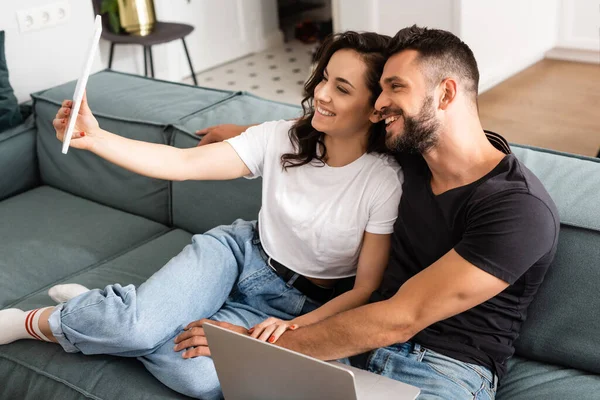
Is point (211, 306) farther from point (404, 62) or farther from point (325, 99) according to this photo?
point (404, 62)

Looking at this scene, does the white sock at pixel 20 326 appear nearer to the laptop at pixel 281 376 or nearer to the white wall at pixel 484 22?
the laptop at pixel 281 376

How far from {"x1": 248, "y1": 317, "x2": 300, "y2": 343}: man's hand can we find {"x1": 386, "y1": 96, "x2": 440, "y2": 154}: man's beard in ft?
1.49

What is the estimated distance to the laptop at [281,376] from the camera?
46.6 inches

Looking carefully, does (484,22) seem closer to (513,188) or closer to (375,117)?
(375,117)

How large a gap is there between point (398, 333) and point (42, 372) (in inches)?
32.8

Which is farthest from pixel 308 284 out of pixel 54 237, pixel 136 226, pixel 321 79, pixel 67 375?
pixel 54 237

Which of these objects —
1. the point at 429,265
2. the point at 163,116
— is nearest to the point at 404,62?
the point at 429,265

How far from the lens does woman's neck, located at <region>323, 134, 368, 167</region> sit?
5.58 feet

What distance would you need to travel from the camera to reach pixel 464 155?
147cm

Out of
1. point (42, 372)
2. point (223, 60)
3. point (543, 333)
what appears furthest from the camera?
point (223, 60)

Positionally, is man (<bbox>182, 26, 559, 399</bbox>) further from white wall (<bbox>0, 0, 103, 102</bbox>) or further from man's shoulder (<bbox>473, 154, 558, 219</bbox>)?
white wall (<bbox>0, 0, 103, 102</bbox>)

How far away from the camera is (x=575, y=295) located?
154cm

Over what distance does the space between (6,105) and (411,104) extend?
5.74ft

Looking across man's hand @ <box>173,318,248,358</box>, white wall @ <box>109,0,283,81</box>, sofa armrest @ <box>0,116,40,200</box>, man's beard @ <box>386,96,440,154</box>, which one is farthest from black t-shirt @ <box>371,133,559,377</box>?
white wall @ <box>109,0,283,81</box>
